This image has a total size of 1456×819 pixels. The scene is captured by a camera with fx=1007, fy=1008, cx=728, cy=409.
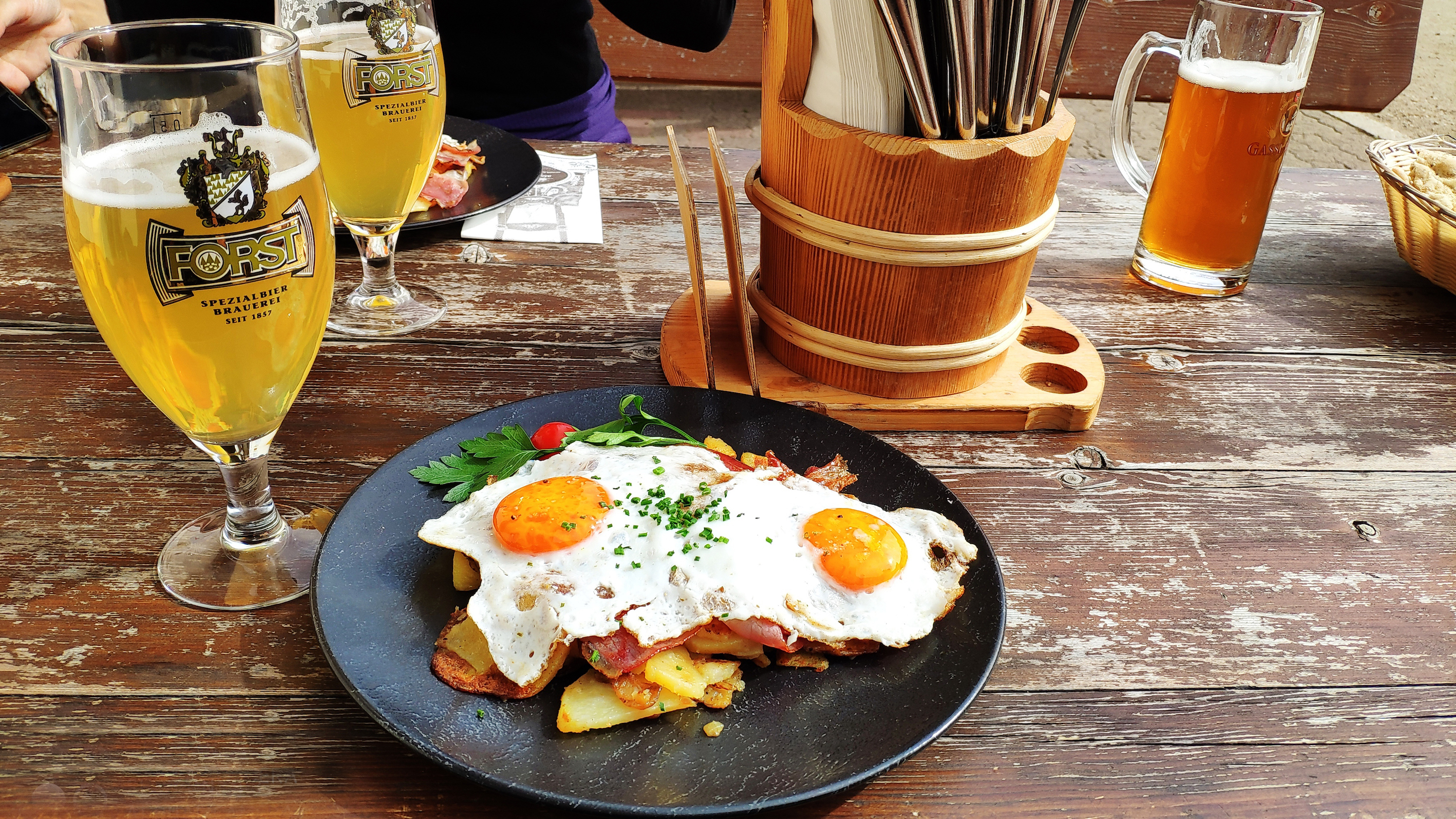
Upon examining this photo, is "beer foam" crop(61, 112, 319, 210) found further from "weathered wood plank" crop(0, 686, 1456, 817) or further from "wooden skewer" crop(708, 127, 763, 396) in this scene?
"wooden skewer" crop(708, 127, 763, 396)

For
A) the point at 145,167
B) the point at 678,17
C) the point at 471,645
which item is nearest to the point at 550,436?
the point at 471,645

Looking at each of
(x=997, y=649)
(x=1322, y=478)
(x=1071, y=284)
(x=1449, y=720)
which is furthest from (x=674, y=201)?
(x=1449, y=720)

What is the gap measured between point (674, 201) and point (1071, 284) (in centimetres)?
65

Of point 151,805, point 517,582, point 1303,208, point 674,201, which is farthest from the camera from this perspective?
point 1303,208

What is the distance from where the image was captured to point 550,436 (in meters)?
0.94

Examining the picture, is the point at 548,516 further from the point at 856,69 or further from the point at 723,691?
the point at 856,69

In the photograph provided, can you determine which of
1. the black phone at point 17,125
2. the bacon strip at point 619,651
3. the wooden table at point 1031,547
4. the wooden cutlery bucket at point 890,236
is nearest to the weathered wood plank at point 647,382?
the wooden table at point 1031,547

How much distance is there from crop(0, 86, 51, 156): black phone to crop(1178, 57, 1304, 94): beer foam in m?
1.82

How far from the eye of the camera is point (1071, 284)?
1.52m

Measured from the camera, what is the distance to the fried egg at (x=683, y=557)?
711 millimetres

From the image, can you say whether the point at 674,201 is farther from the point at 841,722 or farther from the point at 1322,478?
the point at 841,722

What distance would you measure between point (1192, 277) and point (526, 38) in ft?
5.11

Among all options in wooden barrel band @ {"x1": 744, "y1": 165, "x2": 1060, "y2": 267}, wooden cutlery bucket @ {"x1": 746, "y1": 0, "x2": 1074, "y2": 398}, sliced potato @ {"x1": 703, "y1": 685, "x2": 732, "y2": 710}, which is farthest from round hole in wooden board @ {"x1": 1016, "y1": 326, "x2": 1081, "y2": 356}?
sliced potato @ {"x1": 703, "y1": 685, "x2": 732, "y2": 710}

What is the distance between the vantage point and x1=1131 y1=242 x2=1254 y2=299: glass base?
4.90 feet
